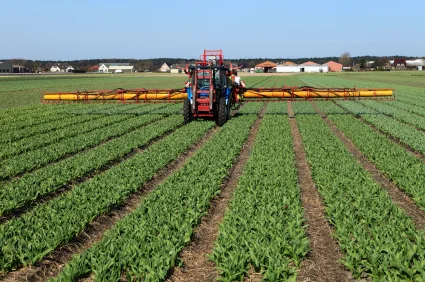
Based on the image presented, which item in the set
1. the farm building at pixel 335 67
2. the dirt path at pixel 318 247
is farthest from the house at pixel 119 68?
the dirt path at pixel 318 247

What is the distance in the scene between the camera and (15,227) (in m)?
6.88

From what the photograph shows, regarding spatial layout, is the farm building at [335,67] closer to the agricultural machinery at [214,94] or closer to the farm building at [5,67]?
the farm building at [5,67]

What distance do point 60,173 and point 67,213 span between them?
308cm

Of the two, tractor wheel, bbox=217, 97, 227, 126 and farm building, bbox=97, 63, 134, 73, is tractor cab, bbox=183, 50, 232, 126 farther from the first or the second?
farm building, bbox=97, 63, 134, 73

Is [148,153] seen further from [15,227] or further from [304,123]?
[304,123]

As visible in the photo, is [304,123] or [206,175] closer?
[206,175]

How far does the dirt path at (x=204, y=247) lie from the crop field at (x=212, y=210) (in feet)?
0.07

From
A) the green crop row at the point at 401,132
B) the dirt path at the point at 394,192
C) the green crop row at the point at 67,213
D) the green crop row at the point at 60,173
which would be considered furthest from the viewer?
the green crop row at the point at 401,132

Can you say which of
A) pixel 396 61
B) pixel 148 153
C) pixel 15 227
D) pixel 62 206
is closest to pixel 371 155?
pixel 148 153

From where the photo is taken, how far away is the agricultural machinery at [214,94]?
59.2 ft

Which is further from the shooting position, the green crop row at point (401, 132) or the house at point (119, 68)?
the house at point (119, 68)

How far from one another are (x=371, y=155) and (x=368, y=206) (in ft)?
15.7

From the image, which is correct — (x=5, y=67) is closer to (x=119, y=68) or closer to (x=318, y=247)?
(x=119, y=68)

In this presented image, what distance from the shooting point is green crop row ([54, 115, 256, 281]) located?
554 centimetres
